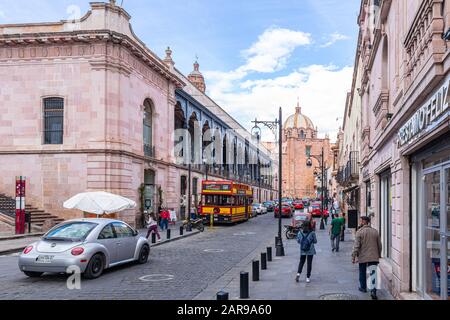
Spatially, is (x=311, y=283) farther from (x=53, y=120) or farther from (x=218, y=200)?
(x=218, y=200)

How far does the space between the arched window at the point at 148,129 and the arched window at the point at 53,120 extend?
261 inches

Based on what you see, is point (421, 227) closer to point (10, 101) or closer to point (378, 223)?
point (378, 223)

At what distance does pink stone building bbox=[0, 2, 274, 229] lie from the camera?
28438 millimetres

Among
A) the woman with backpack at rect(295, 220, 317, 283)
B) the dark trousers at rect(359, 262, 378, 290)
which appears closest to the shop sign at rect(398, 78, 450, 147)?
the dark trousers at rect(359, 262, 378, 290)

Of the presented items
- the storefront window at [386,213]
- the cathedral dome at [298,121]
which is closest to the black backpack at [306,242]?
the storefront window at [386,213]

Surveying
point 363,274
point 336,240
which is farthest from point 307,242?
point 336,240

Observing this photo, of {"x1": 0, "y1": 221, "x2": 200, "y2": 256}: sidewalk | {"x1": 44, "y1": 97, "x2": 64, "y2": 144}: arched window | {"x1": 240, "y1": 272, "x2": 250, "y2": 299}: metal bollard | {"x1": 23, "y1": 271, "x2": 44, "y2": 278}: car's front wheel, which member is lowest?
{"x1": 0, "y1": 221, "x2": 200, "y2": 256}: sidewalk

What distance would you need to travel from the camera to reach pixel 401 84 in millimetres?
9984

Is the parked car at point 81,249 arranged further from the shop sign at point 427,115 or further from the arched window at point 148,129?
the arched window at point 148,129

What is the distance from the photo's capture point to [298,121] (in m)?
156

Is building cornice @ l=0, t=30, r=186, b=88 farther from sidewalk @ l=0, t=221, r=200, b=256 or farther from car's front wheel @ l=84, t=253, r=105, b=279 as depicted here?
car's front wheel @ l=84, t=253, r=105, b=279

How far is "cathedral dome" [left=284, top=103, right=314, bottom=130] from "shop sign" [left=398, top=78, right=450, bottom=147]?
148m

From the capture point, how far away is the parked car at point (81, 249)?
12.1m

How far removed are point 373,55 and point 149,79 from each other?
21.0 metres
